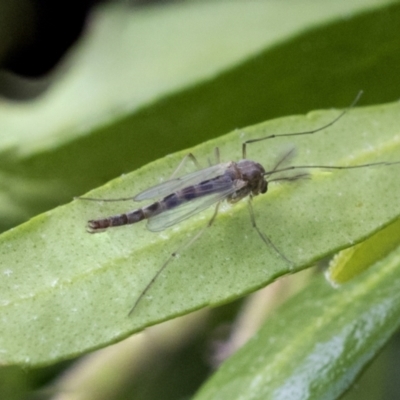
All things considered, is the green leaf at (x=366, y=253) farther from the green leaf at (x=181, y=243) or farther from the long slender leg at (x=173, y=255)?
the long slender leg at (x=173, y=255)

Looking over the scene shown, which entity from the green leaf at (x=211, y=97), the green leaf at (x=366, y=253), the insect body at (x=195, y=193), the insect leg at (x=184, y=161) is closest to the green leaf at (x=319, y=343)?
the green leaf at (x=366, y=253)

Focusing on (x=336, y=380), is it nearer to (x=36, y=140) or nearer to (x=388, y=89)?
(x=388, y=89)

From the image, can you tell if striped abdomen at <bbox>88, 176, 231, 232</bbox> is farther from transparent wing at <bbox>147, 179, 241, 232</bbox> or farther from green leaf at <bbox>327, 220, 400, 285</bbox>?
green leaf at <bbox>327, 220, 400, 285</bbox>

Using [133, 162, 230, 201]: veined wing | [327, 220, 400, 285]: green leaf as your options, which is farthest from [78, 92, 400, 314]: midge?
[327, 220, 400, 285]: green leaf

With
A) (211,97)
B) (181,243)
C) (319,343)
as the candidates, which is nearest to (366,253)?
(319,343)

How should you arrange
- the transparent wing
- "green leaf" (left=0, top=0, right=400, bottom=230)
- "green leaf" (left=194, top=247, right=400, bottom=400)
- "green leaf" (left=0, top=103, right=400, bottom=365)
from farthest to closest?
1. "green leaf" (left=0, top=0, right=400, bottom=230)
2. the transparent wing
3. "green leaf" (left=194, top=247, right=400, bottom=400)
4. "green leaf" (left=0, top=103, right=400, bottom=365)

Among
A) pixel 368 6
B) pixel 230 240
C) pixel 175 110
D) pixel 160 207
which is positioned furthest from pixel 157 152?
pixel 368 6

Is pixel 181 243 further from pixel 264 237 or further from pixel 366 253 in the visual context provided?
pixel 366 253
